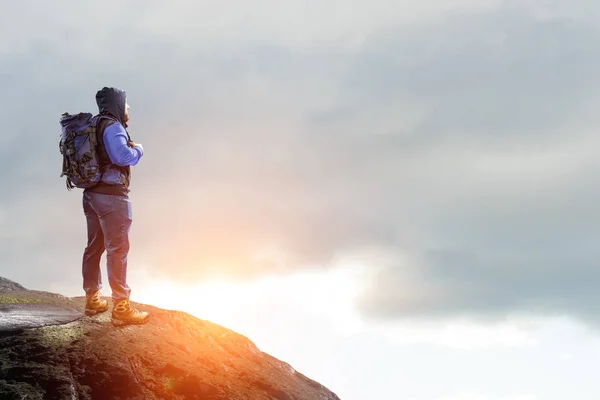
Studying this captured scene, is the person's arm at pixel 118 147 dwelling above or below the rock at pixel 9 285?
above

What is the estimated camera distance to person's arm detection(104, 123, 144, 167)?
408 inches

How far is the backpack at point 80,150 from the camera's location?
1052 cm

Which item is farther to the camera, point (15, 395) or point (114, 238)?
point (114, 238)

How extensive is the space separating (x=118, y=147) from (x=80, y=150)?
788 mm

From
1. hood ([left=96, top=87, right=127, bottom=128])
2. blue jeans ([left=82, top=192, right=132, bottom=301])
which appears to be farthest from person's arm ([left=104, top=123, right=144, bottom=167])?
blue jeans ([left=82, top=192, right=132, bottom=301])

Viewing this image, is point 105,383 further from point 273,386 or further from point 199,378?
point 273,386

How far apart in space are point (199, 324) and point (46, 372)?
4.88 meters

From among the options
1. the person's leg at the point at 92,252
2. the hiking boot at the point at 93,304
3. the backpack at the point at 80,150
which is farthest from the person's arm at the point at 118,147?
the hiking boot at the point at 93,304

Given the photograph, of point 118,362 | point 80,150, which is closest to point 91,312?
point 118,362

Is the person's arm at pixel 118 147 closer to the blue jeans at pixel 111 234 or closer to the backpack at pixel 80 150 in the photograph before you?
Answer: the backpack at pixel 80 150

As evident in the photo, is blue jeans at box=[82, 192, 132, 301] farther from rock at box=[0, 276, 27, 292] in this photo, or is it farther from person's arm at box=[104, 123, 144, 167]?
rock at box=[0, 276, 27, 292]

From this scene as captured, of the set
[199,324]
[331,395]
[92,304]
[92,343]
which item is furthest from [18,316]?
[331,395]

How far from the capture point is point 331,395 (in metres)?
14.2

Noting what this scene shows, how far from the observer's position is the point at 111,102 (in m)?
10.9
